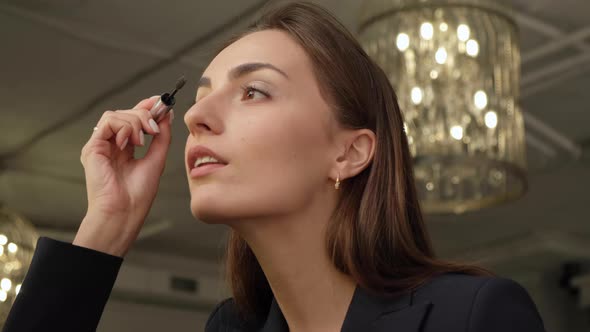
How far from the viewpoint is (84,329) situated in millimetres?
1244

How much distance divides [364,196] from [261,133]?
16 cm

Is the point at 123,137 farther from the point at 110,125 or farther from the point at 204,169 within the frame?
the point at 204,169

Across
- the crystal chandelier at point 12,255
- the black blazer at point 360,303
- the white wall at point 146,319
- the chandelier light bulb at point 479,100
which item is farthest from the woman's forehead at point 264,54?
the white wall at point 146,319

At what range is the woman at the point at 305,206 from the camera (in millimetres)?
1178

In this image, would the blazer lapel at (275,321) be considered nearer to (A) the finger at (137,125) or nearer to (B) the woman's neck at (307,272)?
(B) the woman's neck at (307,272)

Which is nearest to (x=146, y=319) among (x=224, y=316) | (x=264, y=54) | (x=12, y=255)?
(x=12, y=255)

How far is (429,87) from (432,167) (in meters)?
A: 0.23

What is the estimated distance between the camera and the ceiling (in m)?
3.36

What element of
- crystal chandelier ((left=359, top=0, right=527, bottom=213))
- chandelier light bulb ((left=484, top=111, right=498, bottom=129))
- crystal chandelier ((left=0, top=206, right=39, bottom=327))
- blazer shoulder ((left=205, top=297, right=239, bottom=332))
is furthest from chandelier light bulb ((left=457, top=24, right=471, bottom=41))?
crystal chandelier ((left=0, top=206, right=39, bottom=327))

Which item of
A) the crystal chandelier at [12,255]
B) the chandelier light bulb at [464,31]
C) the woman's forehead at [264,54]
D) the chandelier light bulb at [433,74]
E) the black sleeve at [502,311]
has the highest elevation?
the chandelier light bulb at [464,31]

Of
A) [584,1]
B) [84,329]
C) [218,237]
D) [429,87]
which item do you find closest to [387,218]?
[84,329]

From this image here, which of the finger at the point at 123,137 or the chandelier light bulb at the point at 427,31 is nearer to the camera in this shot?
the finger at the point at 123,137

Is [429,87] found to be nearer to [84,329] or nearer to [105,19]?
[105,19]

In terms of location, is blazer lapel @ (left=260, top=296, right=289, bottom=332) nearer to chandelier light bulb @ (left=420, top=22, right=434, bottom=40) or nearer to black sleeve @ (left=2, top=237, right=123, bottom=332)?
black sleeve @ (left=2, top=237, right=123, bottom=332)
